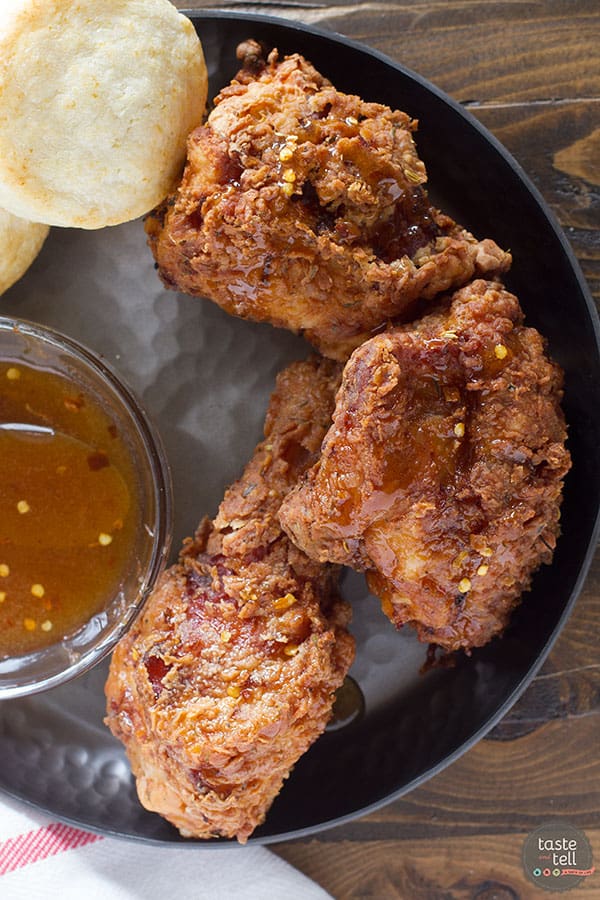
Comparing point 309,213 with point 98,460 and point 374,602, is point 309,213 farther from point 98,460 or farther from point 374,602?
point 374,602

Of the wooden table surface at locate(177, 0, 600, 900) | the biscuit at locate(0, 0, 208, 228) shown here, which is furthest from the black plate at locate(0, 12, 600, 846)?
the biscuit at locate(0, 0, 208, 228)

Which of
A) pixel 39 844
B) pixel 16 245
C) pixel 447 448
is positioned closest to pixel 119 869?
pixel 39 844

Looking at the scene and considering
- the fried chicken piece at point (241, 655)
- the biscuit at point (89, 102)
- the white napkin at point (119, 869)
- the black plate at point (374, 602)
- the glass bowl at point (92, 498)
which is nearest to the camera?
the biscuit at point (89, 102)

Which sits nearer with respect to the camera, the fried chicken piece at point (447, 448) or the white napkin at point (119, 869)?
the fried chicken piece at point (447, 448)

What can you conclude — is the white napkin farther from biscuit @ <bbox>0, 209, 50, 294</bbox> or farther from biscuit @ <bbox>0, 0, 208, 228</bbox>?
biscuit @ <bbox>0, 0, 208, 228</bbox>

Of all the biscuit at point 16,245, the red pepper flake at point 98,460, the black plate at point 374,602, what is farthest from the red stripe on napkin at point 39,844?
the biscuit at point 16,245

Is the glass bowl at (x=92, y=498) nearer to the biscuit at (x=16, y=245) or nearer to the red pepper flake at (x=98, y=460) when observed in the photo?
the red pepper flake at (x=98, y=460)
